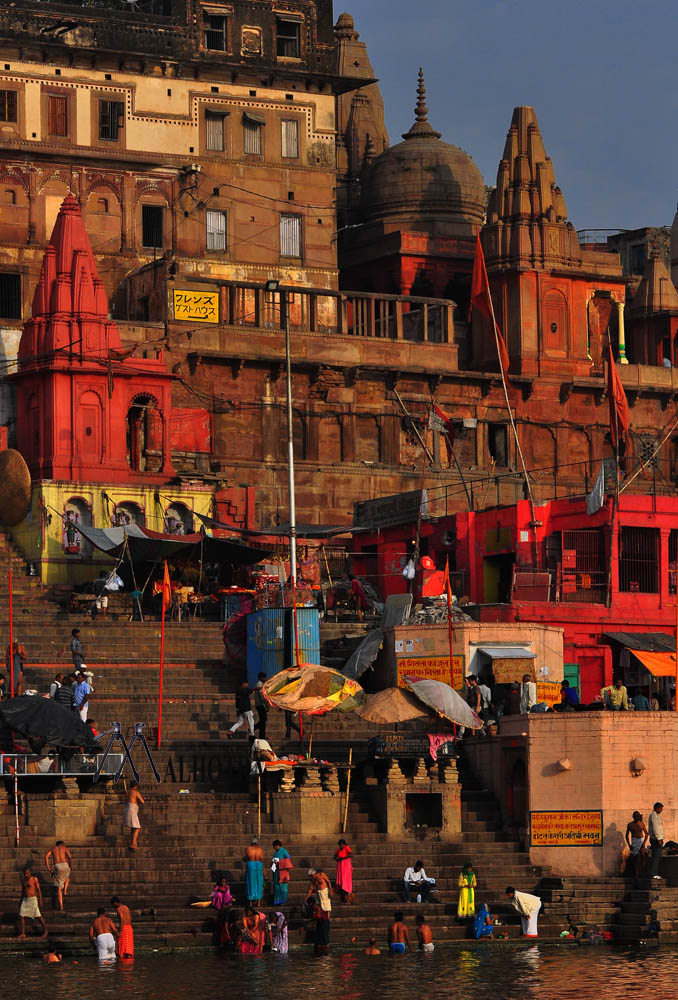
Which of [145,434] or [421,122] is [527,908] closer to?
[145,434]

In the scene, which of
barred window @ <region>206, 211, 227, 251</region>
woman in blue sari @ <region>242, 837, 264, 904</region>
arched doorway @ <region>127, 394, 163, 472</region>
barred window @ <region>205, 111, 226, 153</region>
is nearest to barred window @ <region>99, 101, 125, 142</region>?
barred window @ <region>205, 111, 226, 153</region>

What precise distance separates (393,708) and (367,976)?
25.3 feet

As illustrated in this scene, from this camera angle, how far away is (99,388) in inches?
2099

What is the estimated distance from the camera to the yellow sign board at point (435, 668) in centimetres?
4112

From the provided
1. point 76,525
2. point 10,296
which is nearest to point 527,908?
point 76,525

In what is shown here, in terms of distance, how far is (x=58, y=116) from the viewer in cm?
6275

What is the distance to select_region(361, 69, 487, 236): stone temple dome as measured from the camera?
230 ft

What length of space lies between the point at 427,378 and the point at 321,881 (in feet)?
101

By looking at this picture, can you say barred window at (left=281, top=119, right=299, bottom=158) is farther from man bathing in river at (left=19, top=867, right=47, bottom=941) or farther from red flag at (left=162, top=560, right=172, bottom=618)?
man bathing in river at (left=19, top=867, right=47, bottom=941)

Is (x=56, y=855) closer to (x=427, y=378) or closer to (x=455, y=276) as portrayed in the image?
(x=427, y=378)

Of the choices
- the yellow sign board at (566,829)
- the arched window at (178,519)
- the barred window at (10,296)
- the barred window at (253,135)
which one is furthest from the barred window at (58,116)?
the yellow sign board at (566,829)

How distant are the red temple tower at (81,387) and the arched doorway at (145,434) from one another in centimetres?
2

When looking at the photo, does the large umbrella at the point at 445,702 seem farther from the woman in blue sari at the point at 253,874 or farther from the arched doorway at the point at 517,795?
the woman in blue sari at the point at 253,874

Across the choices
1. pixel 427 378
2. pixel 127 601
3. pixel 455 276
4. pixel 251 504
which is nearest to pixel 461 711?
pixel 127 601
